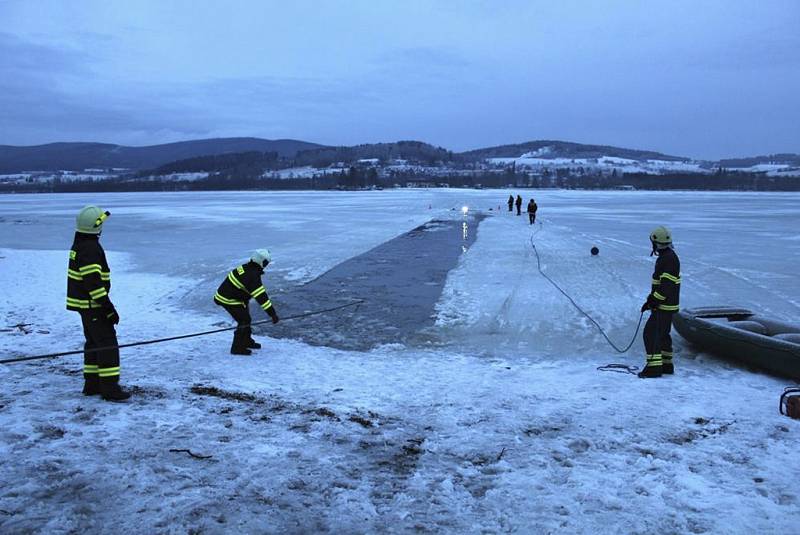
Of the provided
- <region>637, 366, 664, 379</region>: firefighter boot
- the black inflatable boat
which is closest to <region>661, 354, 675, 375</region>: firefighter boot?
<region>637, 366, 664, 379</region>: firefighter boot

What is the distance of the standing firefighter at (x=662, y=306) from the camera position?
672 centimetres

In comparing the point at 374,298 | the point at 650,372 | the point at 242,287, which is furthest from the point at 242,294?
the point at 650,372

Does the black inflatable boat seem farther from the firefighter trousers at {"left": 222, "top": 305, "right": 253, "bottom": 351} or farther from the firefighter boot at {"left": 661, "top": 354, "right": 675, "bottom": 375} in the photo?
the firefighter trousers at {"left": 222, "top": 305, "right": 253, "bottom": 351}

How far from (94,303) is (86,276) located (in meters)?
0.28

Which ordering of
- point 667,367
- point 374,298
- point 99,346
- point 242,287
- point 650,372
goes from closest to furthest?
point 99,346 < point 650,372 < point 667,367 < point 242,287 < point 374,298

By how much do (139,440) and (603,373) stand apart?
5.24 m

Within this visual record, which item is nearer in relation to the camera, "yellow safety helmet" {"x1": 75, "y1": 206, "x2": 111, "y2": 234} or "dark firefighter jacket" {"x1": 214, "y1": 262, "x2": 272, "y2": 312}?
"yellow safety helmet" {"x1": 75, "y1": 206, "x2": 111, "y2": 234}

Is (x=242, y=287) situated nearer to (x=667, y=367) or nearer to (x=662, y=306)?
(x=662, y=306)

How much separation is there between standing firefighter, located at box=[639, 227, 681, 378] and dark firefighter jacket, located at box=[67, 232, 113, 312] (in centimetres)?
607

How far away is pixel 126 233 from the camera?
25984 millimetres

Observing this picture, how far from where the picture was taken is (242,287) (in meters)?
7.41

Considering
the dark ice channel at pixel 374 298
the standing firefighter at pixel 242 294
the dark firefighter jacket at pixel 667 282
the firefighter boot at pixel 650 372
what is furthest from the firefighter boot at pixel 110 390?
the dark firefighter jacket at pixel 667 282

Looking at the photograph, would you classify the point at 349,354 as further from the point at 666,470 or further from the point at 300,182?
the point at 300,182

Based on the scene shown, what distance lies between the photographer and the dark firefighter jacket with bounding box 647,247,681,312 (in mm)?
6707
